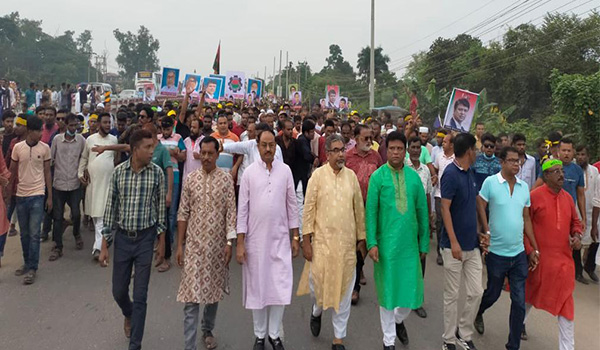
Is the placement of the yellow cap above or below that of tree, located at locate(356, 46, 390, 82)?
below

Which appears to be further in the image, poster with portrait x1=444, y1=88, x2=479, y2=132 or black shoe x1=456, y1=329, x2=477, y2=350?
poster with portrait x1=444, y1=88, x2=479, y2=132

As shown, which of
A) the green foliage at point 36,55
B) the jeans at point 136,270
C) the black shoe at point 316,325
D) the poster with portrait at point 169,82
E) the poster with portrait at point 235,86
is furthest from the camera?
the green foliage at point 36,55

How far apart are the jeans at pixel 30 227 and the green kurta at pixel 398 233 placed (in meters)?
4.08

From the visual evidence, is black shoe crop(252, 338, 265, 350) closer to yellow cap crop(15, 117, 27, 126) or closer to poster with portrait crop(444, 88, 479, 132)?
yellow cap crop(15, 117, 27, 126)

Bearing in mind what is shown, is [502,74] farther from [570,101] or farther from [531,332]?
[531,332]

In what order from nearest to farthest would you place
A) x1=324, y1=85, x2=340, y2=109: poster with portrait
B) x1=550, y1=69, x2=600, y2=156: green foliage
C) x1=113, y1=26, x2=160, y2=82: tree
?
x1=550, y1=69, x2=600, y2=156: green foliage → x1=324, y1=85, x2=340, y2=109: poster with portrait → x1=113, y1=26, x2=160, y2=82: tree

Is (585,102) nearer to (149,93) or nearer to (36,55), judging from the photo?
(149,93)

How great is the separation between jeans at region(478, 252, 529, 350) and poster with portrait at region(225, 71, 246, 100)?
713 inches

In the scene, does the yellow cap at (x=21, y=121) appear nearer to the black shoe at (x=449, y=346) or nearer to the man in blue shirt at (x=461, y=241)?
the man in blue shirt at (x=461, y=241)

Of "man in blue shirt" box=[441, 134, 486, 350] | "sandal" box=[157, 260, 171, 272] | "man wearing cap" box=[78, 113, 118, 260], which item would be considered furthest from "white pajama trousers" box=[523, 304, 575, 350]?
"man wearing cap" box=[78, 113, 118, 260]

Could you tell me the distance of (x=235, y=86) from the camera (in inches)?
829

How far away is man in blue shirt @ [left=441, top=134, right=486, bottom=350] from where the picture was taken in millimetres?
3906

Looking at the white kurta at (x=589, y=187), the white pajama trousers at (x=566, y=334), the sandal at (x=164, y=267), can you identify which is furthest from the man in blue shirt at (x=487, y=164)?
the sandal at (x=164, y=267)

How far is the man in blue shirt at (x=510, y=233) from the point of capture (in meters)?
3.89
